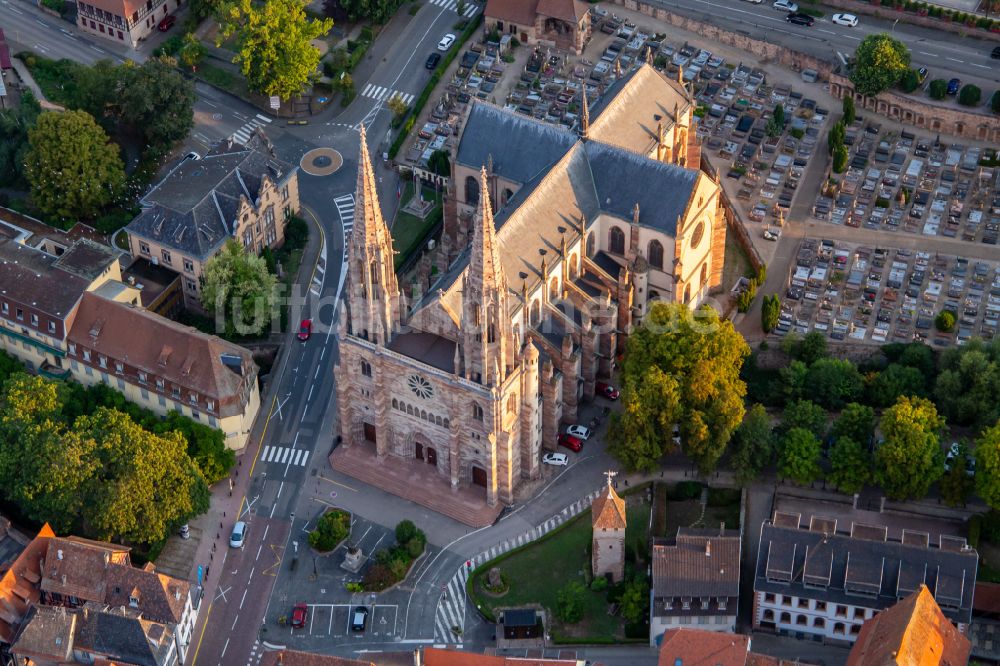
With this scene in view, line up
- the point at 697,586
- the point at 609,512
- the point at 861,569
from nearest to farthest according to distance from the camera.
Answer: the point at 861,569
the point at 697,586
the point at 609,512

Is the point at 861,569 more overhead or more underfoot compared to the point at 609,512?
more underfoot

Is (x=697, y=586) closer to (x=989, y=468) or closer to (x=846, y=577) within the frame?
(x=846, y=577)

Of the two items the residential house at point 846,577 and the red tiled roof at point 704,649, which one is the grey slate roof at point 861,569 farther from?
the red tiled roof at point 704,649

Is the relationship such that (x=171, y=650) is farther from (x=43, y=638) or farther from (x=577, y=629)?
(x=577, y=629)

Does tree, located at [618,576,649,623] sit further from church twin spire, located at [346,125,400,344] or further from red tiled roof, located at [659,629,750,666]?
church twin spire, located at [346,125,400,344]

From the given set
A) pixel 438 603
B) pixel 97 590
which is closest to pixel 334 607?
pixel 438 603

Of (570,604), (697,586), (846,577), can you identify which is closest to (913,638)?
(846,577)
